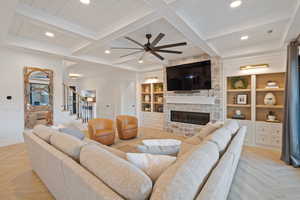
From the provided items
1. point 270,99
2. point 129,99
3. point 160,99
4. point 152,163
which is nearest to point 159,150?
point 152,163

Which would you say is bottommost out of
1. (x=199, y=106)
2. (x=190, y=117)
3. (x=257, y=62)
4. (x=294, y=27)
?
(x=190, y=117)

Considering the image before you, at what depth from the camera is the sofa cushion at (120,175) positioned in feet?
2.80

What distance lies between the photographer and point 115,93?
7.29m

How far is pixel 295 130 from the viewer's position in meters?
2.82

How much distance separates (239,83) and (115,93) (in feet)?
17.7

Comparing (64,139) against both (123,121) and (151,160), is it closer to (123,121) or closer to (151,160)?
(151,160)

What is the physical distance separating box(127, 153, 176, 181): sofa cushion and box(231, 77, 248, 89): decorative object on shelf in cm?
395

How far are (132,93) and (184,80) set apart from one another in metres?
3.13

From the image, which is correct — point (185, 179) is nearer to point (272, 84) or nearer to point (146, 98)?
point (272, 84)

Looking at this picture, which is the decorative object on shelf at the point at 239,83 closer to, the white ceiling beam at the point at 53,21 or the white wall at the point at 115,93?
the white ceiling beam at the point at 53,21

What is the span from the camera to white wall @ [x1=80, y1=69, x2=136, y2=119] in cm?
705

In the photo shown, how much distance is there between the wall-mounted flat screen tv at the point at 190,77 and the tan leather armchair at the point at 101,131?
2.60m

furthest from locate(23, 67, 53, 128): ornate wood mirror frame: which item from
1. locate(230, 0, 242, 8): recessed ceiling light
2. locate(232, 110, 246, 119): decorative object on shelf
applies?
locate(232, 110, 246, 119): decorative object on shelf

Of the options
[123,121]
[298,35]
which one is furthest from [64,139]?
[298,35]
